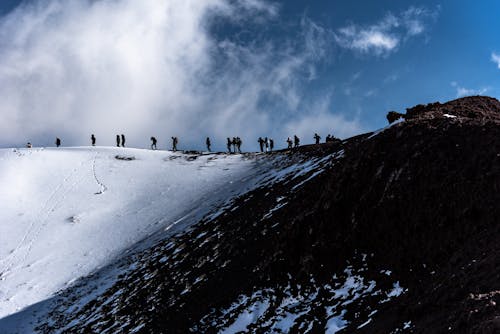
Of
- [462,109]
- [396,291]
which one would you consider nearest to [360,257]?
[396,291]

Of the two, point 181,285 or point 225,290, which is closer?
point 225,290

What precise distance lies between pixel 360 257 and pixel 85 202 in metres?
34.3

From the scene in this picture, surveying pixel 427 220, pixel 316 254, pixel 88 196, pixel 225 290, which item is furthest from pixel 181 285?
pixel 88 196

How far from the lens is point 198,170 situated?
45.9 meters

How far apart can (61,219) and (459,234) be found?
116ft

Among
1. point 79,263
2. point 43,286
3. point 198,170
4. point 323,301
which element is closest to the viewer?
point 323,301

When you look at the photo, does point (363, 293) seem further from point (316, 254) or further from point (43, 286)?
point (43, 286)

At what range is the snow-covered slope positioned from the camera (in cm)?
2997

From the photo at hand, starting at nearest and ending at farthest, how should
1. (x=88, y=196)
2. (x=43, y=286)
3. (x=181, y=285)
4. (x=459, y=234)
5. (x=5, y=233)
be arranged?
1. (x=459, y=234)
2. (x=181, y=285)
3. (x=43, y=286)
4. (x=5, y=233)
5. (x=88, y=196)

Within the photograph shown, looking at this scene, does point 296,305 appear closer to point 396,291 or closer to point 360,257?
point 360,257

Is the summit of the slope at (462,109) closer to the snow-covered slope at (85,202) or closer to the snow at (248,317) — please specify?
the snow at (248,317)

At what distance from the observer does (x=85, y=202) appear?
41500mm

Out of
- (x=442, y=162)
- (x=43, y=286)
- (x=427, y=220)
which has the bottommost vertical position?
(x=43, y=286)

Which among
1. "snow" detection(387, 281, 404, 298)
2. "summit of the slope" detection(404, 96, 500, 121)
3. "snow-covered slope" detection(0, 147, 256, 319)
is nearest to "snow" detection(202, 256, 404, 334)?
"snow" detection(387, 281, 404, 298)
